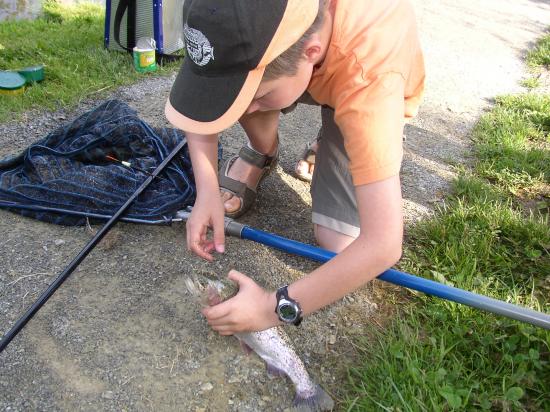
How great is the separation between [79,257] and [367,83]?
118cm

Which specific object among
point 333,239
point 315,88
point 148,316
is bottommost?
point 148,316


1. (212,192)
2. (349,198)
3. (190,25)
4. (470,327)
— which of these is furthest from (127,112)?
(470,327)

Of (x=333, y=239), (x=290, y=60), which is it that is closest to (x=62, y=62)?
(x=333, y=239)

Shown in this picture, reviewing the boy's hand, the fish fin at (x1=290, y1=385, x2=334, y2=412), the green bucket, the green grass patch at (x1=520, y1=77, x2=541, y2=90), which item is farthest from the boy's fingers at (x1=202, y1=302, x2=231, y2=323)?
the green grass patch at (x1=520, y1=77, x2=541, y2=90)

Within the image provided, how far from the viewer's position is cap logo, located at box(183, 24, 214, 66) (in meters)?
1.25

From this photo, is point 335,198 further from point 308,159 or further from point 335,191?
point 308,159

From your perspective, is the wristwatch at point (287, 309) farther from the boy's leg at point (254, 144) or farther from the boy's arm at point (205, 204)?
the boy's leg at point (254, 144)

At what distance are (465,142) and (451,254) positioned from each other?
58.1 inches

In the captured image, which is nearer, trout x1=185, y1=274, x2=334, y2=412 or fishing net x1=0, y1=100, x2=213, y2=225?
trout x1=185, y1=274, x2=334, y2=412

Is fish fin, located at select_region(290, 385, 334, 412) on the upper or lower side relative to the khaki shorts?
lower

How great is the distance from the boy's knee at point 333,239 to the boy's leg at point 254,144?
1.38ft

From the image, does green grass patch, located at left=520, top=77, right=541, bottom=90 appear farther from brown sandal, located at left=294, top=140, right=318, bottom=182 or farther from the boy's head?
the boy's head

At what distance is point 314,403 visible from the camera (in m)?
1.58

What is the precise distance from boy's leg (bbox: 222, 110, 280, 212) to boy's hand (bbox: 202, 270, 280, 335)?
840 millimetres
